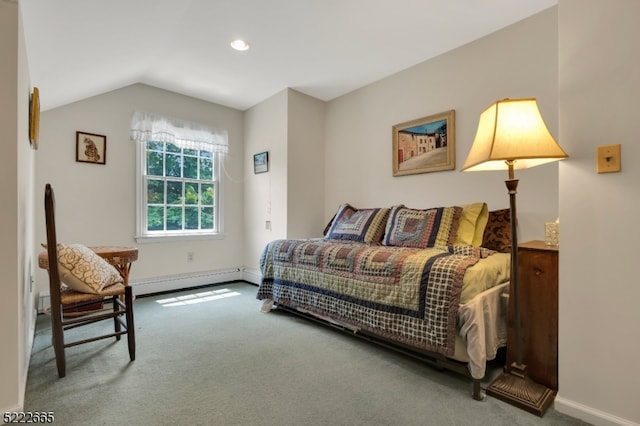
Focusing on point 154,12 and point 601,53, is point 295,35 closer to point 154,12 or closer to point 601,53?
point 154,12

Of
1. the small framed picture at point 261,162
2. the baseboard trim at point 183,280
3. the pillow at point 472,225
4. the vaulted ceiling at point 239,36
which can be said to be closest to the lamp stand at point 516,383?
the pillow at point 472,225

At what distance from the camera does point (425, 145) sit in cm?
300

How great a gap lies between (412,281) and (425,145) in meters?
1.61

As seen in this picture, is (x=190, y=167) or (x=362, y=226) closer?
(x=362, y=226)

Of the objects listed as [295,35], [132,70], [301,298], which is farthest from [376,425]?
[132,70]

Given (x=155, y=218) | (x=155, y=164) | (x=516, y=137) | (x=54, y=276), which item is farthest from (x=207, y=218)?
(x=516, y=137)

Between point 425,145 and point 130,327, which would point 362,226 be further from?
point 130,327

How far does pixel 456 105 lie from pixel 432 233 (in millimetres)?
1231

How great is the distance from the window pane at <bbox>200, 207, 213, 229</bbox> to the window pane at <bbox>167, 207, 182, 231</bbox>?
0.90 ft

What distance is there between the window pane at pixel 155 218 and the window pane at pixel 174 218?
3.1 inches

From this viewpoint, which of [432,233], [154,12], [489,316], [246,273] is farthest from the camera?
[246,273]

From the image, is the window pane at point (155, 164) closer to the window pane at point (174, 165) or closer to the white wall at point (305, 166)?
the window pane at point (174, 165)

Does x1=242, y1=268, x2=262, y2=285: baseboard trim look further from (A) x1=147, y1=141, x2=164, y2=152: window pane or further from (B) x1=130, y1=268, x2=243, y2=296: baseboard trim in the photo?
(A) x1=147, y1=141, x2=164, y2=152: window pane

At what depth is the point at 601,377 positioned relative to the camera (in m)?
1.38
